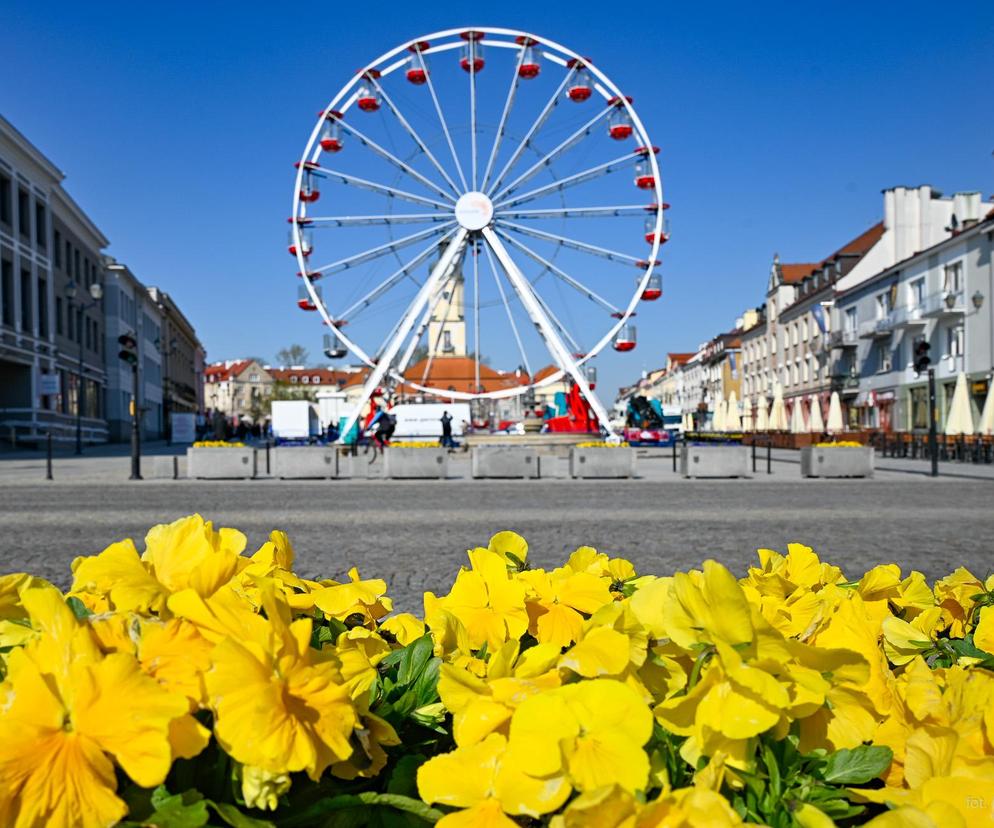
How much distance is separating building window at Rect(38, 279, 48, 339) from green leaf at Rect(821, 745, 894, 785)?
153 feet

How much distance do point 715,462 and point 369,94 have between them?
18.1 metres

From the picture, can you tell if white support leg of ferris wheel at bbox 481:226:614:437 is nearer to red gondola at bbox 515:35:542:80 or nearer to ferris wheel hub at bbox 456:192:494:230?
ferris wheel hub at bbox 456:192:494:230

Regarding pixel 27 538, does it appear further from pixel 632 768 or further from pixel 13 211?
pixel 13 211

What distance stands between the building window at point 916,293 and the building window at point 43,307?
133 feet

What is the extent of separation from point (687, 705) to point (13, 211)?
44385 millimetres

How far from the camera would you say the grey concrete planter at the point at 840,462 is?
1947 centimetres

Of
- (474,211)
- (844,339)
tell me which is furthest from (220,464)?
(844,339)

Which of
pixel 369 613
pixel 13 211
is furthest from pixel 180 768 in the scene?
pixel 13 211

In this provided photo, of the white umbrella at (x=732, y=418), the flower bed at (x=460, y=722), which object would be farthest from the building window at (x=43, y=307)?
the flower bed at (x=460, y=722)

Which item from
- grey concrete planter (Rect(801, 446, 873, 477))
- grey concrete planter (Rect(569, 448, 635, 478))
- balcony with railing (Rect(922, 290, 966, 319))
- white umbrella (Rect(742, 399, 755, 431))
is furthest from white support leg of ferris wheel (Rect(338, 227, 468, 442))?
white umbrella (Rect(742, 399, 755, 431))

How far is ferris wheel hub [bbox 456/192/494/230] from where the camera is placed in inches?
1236

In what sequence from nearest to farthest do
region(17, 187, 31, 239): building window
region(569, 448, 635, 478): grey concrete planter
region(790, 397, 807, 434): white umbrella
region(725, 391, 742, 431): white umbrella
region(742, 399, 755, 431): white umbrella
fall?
1. region(569, 448, 635, 478): grey concrete planter
2. region(17, 187, 31, 239): building window
3. region(725, 391, 742, 431): white umbrella
4. region(790, 397, 807, 434): white umbrella
5. region(742, 399, 755, 431): white umbrella

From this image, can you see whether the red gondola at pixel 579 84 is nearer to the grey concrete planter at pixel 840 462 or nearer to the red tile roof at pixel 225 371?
the grey concrete planter at pixel 840 462

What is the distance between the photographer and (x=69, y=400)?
154 feet
